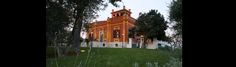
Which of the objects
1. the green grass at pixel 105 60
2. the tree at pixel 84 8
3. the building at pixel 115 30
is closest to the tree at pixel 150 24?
the building at pixel 115 30

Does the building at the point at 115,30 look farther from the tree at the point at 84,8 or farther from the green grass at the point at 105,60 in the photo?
the green grass at the point at 105,60

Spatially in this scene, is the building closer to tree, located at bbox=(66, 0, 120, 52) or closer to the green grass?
tree, located at bbox=(66, 0, 120, 52)

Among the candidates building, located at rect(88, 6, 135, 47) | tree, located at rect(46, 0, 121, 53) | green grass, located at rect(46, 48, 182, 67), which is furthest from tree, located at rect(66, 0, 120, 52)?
building, located at rect(88, 6, 135, 47)

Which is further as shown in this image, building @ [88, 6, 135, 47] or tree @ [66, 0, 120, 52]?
building @ [88, 6, 135, 47]

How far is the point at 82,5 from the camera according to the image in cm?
984

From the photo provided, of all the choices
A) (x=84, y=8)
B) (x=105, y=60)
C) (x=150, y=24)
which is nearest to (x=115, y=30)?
(x=150, y=24)

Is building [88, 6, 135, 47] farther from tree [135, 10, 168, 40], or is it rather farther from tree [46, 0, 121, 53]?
tree [46, 0, 121, 53]

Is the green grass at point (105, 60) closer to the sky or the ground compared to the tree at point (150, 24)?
closer to the ground

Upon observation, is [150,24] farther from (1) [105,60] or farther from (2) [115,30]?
(1) [105,60]

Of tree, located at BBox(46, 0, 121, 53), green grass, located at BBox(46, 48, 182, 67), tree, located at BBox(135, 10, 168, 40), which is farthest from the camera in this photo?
tree, located at BBox(135, 10, 168, 40)

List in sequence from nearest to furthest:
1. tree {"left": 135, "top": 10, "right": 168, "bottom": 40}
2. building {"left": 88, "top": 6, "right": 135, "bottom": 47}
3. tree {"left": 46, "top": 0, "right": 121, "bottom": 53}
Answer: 1. tree {"left": 46, "top": 0, "right": 121, "bottom": 53}
2. tree {"left": 135, "top": 10, "right": 168, "bottom": 40}
3. building {"left": 88, "top": 6, "right": 135, "bottom": 47}

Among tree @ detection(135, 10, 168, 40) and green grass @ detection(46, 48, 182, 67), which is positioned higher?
tree @ detection(135, 10, 168, 40)
